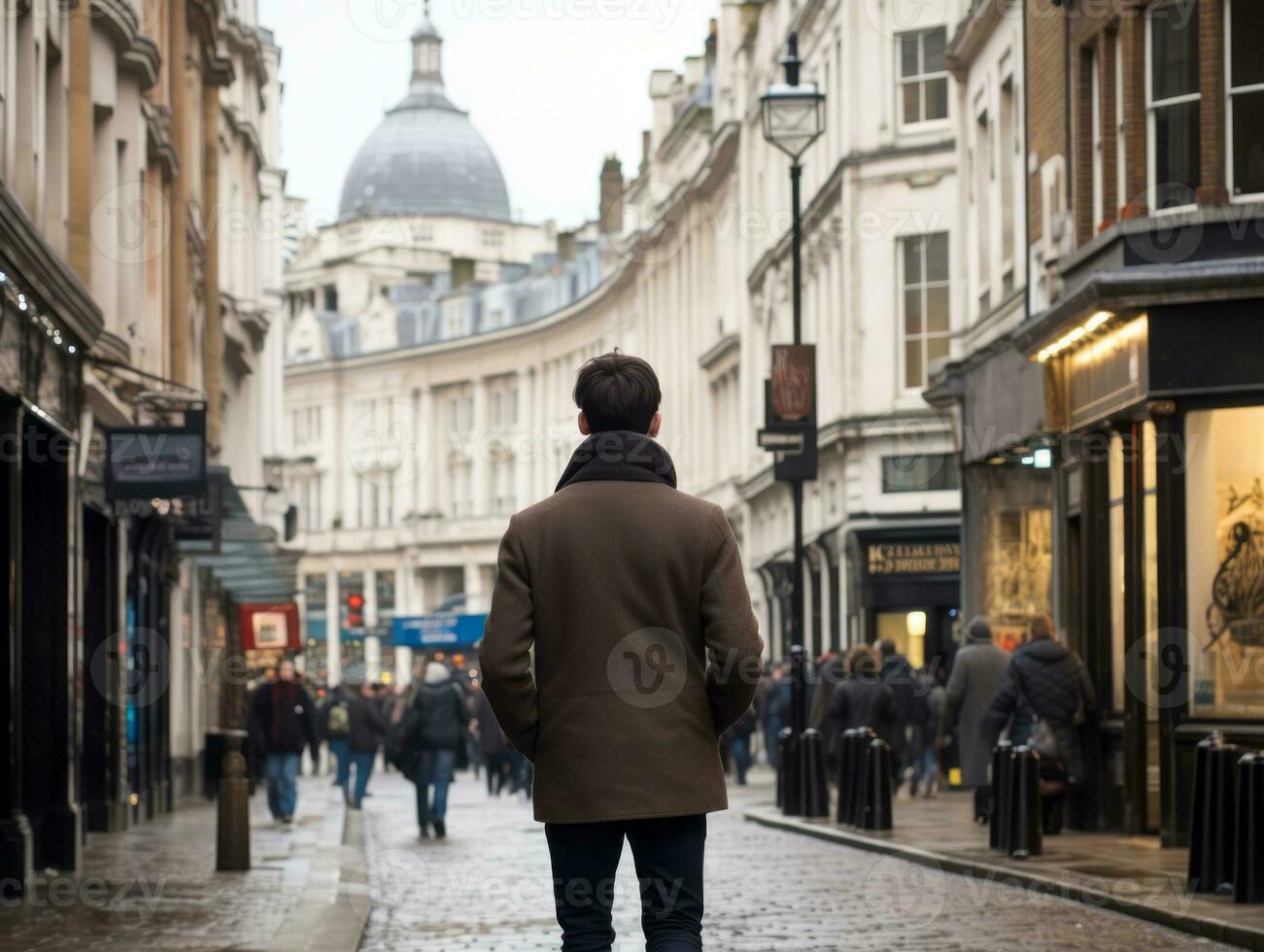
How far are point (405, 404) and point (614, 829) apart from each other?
9978cm

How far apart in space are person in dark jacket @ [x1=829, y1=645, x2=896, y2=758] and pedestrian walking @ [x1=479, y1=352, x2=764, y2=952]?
17687 millimetres

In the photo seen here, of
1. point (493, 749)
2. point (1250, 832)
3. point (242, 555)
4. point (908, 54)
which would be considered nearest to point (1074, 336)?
point (1250, 832)

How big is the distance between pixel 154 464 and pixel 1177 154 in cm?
899

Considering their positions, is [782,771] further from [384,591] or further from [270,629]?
[384,591]

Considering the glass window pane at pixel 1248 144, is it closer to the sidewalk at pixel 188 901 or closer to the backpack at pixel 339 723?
the sidewalk at pixel 188 901

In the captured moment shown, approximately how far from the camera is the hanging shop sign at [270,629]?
3922 cm

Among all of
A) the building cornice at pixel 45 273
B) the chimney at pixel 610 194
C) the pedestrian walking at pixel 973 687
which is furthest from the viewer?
the chimney at pixel 610 194

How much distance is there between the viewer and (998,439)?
80.8 feet

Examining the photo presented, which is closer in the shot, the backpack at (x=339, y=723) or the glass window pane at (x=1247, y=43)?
the glass window pane at (x=1247, y=43)

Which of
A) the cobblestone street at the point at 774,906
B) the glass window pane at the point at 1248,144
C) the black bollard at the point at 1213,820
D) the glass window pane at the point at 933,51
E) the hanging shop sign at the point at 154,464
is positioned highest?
the glass window pane at the point at 933,51

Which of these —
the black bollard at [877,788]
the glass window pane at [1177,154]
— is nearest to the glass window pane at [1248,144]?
the glass window pane at [1177,154]

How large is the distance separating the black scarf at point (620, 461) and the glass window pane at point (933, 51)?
3547 cm

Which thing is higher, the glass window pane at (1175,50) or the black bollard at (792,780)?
the glass window pane at (1175,50)

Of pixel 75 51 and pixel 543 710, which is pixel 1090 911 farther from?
pixel 75 51
